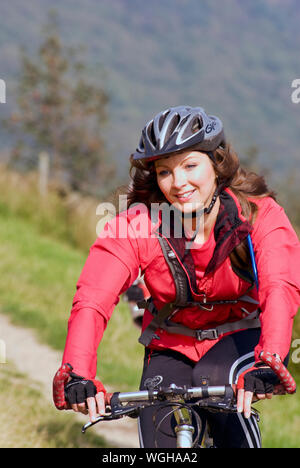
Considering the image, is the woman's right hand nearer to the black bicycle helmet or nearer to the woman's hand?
the woman's hand

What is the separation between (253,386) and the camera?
2.70 meters

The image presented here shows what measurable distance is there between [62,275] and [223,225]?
8.86 meters

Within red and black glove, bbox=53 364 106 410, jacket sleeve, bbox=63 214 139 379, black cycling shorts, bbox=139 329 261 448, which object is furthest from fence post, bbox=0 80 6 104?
red and black glove, bbox=53 364 106 410

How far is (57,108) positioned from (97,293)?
72.6 feet

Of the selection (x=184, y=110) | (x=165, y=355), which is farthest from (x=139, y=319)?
(x=184, y=110)

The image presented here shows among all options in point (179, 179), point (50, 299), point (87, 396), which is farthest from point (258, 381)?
point (50, 299)

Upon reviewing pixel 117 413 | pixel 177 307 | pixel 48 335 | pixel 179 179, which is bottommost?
pixel 117 413

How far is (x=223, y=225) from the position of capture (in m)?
3.54

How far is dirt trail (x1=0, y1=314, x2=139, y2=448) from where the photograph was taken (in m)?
6.40

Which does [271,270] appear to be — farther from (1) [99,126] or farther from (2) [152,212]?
(1) [99,126]

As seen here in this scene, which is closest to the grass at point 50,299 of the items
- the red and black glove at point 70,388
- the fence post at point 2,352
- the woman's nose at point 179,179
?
the fence post at point 2,352

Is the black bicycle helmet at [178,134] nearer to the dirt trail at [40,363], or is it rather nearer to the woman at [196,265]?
the woman at [196,265]

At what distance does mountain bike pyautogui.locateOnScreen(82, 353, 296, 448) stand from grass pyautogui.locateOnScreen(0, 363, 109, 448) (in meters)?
2.77

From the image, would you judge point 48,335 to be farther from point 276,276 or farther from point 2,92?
point 276,276
